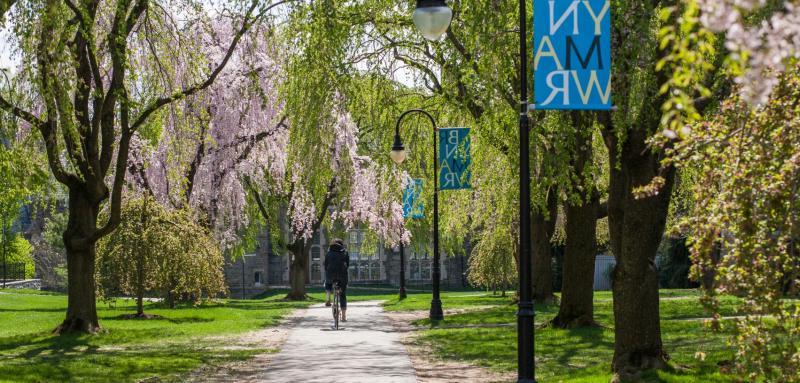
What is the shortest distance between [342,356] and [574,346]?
3.72 meters

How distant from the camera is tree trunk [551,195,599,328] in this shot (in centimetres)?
1900

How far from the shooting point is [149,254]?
83.8 ft

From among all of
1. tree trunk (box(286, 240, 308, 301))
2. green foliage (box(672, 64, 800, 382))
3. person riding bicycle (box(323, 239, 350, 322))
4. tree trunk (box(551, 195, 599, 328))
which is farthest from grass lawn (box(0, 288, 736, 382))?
tree trunk (box(286, 240, 308, 301))

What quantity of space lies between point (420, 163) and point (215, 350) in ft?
35.3

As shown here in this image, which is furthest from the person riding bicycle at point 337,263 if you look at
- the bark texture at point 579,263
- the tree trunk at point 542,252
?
the bark texture at point 579,263

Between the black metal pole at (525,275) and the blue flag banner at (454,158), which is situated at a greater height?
the blue flag banner at (454,158)

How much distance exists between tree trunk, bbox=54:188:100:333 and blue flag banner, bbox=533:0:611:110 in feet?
41.6

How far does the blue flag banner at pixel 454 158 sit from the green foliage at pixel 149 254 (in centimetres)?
743

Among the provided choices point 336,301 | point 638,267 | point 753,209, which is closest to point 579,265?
point 336,301

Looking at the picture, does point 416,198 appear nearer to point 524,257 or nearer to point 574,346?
point 574,346

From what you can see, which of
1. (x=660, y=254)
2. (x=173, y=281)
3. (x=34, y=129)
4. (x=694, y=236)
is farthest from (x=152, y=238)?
(x=660, y=254)

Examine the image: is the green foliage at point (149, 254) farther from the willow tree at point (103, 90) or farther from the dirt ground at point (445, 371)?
the dirt ground at point (445, 371)

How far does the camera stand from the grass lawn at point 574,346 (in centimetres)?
1219

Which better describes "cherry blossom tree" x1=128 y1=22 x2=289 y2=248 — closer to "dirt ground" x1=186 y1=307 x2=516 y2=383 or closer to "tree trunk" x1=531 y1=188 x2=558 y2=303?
"tree trunk" x1=531 y1=188 x2=558 y2=303
